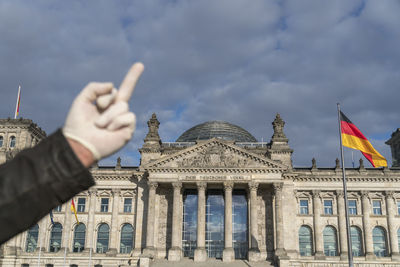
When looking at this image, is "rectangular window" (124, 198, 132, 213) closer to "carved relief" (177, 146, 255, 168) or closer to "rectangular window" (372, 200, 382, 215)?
"carved relief" (177, 146, 255, 168)

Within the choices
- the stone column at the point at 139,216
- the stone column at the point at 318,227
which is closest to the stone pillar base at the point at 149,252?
the stone column at the point at 139,216

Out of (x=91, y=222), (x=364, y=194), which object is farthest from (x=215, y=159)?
(x=364, y=194)

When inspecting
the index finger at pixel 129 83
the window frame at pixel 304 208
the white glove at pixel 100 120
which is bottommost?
the white glove at pixel 100 120

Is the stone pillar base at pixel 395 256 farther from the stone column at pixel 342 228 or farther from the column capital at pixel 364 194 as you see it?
the column capital at pixel 364 194

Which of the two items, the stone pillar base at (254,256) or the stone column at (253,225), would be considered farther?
the stone column at (253,225)

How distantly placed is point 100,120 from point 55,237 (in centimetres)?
6000

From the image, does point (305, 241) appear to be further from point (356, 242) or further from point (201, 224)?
point (201, 224)

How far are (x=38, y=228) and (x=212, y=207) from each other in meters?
23.4

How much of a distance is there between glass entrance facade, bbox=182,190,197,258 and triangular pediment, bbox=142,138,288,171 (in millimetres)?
5310

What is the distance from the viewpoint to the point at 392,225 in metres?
55.0

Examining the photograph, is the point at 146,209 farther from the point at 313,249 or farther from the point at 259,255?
the point at 313,249

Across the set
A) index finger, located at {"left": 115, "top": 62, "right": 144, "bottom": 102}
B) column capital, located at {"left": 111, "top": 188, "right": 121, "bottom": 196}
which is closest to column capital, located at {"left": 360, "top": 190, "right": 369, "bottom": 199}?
column capital, located at {"left": 111, "top": 188, "right": 121, "bottom": 196}

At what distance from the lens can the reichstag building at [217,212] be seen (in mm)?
52281

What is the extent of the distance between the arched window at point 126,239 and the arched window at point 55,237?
850cm
